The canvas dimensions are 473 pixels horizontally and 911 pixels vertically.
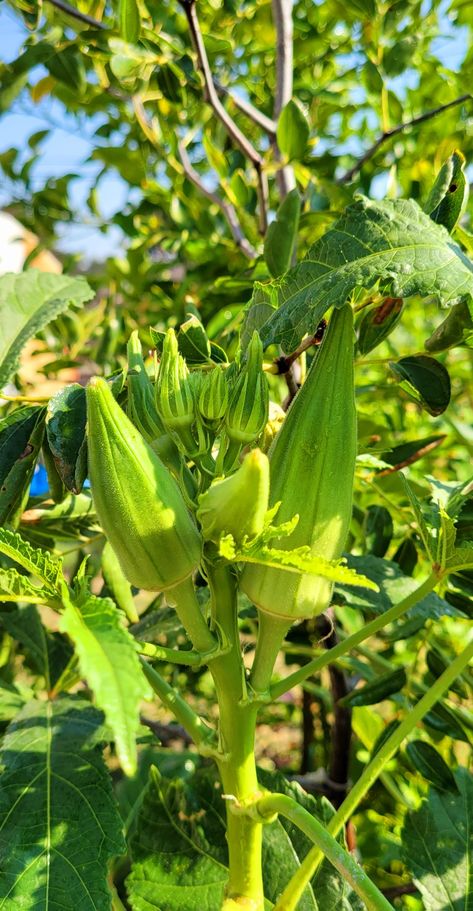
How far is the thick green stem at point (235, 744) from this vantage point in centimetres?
45

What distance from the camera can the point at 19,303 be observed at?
71cm

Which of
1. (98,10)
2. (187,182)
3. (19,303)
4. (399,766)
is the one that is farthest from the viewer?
(187,182)

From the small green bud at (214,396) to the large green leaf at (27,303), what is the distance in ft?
0.92

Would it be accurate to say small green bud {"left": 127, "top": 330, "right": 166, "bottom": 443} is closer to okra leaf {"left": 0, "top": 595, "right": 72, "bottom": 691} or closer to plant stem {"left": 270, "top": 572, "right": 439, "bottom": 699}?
plant stem {"left": 270, "top": 572, "right": 439, "bottom": 699}

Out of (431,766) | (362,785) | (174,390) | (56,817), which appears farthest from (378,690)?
(174,390)

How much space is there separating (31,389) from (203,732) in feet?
3.09

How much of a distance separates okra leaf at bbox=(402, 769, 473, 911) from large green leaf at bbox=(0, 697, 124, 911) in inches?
10.6

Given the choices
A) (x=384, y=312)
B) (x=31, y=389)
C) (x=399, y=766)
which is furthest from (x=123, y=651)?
(x=31, y=389)

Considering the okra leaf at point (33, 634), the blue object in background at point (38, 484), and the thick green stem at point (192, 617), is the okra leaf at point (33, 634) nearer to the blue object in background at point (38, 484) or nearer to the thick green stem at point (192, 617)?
the blue object in background at point (38, 484)

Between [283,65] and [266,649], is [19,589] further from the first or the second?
[283,65]

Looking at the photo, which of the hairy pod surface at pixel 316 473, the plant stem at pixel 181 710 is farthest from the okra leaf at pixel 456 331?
the plant stem at pixel 181 710

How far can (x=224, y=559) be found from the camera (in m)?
0.41

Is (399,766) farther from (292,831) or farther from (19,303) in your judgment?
(19,303)

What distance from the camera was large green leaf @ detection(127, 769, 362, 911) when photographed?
0.55 m
